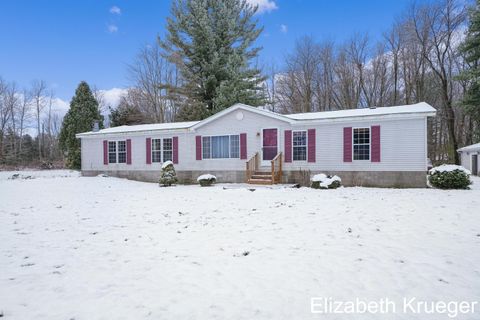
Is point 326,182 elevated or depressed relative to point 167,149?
depressed

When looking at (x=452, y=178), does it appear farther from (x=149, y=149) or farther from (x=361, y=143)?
(x=149, y=149)

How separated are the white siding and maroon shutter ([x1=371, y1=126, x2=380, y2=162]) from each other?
0.18 m

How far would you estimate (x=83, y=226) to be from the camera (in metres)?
6.26

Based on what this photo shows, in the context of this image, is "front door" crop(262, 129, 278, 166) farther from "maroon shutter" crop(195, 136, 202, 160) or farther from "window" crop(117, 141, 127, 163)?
"window" crop(117, 141, 127, 163)

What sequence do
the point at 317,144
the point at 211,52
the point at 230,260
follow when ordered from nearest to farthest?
1. the point at 230,260
2. the point at 317,144
3. the point at 211,52

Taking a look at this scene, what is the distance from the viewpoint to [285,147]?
14.3 meters

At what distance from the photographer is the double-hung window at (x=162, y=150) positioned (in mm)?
17000

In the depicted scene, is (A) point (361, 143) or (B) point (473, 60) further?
(B) point (473, 60)

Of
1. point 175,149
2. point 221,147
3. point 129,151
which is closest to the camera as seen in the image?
point 221,147

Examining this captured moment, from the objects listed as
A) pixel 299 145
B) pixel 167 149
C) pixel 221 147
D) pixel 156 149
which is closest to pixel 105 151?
pixel 156 149

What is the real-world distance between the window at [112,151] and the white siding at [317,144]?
1.07ft

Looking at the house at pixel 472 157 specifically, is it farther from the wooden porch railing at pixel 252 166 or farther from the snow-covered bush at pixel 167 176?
the snow-covered bush at pixel 167 176

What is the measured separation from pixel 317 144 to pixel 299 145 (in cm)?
89

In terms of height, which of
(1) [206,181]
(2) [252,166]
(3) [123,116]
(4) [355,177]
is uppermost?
(3) [123,116]
